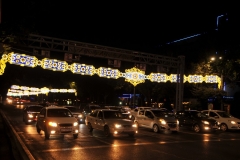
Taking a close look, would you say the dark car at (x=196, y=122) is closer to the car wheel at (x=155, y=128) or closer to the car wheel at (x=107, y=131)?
the car wheel at (x=155, y=128)

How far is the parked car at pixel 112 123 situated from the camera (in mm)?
16812

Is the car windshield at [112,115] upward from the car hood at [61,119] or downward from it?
upward

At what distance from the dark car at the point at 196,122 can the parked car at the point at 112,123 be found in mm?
6881

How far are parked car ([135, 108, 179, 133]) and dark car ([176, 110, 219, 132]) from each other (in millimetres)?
2280

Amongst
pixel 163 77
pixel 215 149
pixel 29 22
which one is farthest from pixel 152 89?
pixel 29 22

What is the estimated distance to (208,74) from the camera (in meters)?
34.0

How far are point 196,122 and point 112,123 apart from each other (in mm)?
8364

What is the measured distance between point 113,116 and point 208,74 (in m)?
18.9

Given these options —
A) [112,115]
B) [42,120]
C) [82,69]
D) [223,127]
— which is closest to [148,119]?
Result: [112,115]

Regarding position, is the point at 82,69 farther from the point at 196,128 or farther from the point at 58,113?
the point at 196,128

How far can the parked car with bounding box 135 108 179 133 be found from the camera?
20.4 metres

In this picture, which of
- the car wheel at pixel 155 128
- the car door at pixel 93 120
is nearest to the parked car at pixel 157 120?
the car wheel at pixel 155 128

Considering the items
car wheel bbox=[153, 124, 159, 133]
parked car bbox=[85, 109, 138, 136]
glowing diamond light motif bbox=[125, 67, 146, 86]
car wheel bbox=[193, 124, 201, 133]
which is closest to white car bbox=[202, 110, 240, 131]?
car wheel bbox=[193, 124, 201, 133]

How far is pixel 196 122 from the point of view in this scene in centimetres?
2264
